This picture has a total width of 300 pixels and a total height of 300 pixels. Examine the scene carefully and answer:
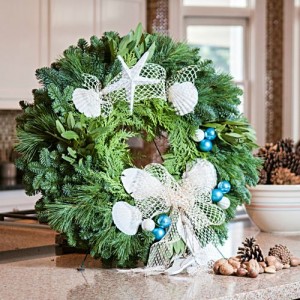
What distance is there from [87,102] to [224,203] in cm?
39

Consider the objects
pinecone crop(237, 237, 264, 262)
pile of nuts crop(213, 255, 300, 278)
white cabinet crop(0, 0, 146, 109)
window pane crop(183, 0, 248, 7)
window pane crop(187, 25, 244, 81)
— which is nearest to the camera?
pile of nuts crop(213, 255, 300, 278)

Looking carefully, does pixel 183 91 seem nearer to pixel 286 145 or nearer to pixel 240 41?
pixel 286 145

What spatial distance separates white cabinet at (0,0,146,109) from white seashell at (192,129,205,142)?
3.32 metres

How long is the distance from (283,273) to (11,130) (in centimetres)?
419

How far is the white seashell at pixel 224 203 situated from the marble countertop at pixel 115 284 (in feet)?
0.59

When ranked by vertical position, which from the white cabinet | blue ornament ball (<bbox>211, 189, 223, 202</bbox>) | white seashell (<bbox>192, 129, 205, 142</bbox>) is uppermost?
the white cabinet

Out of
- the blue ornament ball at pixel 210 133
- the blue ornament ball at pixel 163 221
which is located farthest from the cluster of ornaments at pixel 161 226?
the blue ornament ball at pixel 210 133

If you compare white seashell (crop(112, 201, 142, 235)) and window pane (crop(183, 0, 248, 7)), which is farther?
window pane (crop(183, 0, 248, 7))

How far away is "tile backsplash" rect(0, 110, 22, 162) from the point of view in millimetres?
5695

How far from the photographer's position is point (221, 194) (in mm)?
1855

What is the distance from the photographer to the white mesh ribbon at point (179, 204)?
1.78 meters

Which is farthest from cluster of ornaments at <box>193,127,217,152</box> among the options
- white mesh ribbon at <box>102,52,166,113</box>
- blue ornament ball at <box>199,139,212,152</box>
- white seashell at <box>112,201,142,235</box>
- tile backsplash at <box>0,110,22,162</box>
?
tile backsplash at <box>0,110,22,162</box>

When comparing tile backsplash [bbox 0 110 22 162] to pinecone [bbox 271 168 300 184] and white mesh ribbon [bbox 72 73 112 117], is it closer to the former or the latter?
pinecone [bbox 271 168 300 184]

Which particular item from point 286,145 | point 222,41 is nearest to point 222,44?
point 222,41
